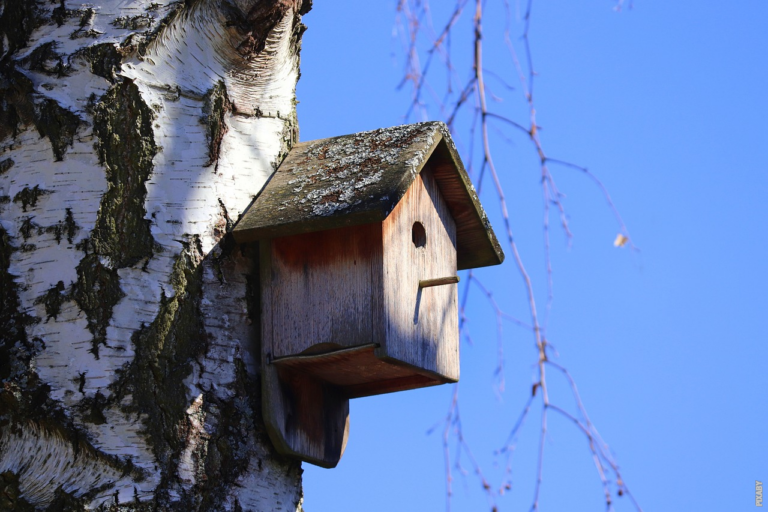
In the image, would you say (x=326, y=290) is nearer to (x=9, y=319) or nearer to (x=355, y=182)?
(x=355, y=182)

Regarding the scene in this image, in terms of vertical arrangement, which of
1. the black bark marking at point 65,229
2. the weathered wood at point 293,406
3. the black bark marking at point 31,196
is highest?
the black bark marking at point 31,196

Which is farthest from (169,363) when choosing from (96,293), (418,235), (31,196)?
(418,235)

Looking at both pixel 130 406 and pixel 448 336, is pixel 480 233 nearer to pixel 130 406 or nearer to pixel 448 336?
pixel 448 336

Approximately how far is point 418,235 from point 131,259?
2.67 ft

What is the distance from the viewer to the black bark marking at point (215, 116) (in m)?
2.27

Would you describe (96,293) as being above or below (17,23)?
below

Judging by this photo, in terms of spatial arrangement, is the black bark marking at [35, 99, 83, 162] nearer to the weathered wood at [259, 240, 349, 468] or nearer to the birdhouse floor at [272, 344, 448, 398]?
the weathered wood at [259, 240, 349, 468]

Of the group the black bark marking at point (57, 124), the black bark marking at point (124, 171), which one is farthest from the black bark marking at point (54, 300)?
the black bark marking at point (57, 124)

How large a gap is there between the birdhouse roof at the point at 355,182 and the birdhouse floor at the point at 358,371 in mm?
297

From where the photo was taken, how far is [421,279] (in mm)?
Result: 2523

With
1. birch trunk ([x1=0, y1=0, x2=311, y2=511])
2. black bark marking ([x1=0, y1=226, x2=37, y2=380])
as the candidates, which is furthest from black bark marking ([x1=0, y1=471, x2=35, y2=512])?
black bark marking ([x1=0, y1=226, x2=37, y2=380])

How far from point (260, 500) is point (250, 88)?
995 millimetres

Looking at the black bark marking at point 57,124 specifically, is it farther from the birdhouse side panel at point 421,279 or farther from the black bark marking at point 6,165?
the birdhouse side panel at point 421,279

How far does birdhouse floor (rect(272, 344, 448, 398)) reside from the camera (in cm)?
224
